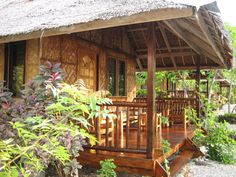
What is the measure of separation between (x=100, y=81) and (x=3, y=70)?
257 centimetres

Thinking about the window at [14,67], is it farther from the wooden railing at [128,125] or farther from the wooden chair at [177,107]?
the wooden chair at [177,107]

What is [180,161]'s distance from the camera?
6.10m

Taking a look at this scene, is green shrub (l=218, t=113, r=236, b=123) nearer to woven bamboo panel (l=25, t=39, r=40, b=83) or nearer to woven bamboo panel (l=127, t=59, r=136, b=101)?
woven bamboo panel (l=127, t=59, r=136, b=101)

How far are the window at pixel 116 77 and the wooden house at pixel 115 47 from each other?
0.03 m

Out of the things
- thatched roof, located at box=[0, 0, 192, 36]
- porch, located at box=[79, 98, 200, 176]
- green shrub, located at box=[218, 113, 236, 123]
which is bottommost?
green shrub, located at box=[218, 113, 236, 123]

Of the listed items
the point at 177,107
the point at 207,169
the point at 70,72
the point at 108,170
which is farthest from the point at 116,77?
the point at 108,170

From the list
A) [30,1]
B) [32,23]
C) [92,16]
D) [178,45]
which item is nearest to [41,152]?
[92,16]

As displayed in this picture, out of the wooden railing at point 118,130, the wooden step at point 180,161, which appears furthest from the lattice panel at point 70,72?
the wooden step at point 180,161

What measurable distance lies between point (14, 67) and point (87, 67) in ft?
5.93

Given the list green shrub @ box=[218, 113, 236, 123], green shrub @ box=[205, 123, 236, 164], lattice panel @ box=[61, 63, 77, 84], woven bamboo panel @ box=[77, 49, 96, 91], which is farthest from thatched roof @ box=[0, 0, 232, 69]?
green shrub @ box=[218, 113, 236, 123]

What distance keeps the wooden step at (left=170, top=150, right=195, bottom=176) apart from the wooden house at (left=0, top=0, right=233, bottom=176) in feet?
0.08

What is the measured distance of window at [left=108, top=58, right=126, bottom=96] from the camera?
8133 millimetres

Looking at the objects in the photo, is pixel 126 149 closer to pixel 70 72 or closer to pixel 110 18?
pixel 110 18

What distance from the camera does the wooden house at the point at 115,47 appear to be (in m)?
3.88
